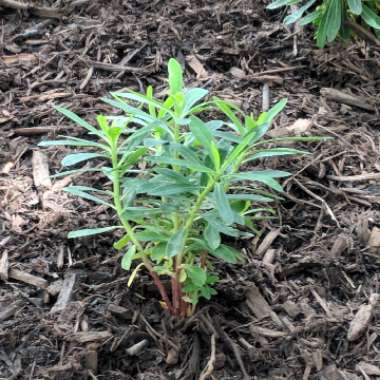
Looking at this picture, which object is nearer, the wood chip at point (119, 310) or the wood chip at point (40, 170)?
the wood chip at point (119, 310)

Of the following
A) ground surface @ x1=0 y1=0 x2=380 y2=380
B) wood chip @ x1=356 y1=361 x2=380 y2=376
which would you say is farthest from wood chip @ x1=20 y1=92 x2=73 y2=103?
wood chip @ x1=356 y1=361 x2=380 y2=376

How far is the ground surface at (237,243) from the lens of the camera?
194cm

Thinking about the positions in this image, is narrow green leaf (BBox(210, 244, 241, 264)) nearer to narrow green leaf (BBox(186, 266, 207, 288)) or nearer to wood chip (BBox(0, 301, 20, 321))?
narrow green leaf (BBox(186, 266, 207, 288))

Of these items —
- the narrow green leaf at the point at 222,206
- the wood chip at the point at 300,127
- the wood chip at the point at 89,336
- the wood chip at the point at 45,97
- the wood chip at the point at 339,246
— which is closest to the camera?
the narrow green leaf at the point at 222,206

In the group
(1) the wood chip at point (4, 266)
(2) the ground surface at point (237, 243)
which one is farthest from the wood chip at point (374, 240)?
(1) the wood chip at point (4, 266)

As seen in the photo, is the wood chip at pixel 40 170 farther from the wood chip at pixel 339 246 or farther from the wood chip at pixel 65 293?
the wood chip at pixel 339 246

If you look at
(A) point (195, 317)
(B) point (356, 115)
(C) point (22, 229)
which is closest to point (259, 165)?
Answer: (B) point (356, 115)

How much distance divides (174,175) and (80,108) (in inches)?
46.8

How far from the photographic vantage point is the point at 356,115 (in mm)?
2822

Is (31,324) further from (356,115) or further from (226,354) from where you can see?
(356,115)

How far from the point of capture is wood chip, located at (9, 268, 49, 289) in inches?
83.2

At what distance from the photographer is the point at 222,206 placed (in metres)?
1.62

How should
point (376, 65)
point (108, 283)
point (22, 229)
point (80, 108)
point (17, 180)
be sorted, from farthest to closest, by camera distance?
point (376, 65)
point (80, 108)
point (17, 180)
point (22, 229)
point (108, 283)

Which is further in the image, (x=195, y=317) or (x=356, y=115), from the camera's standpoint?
(x=356, y=115)
